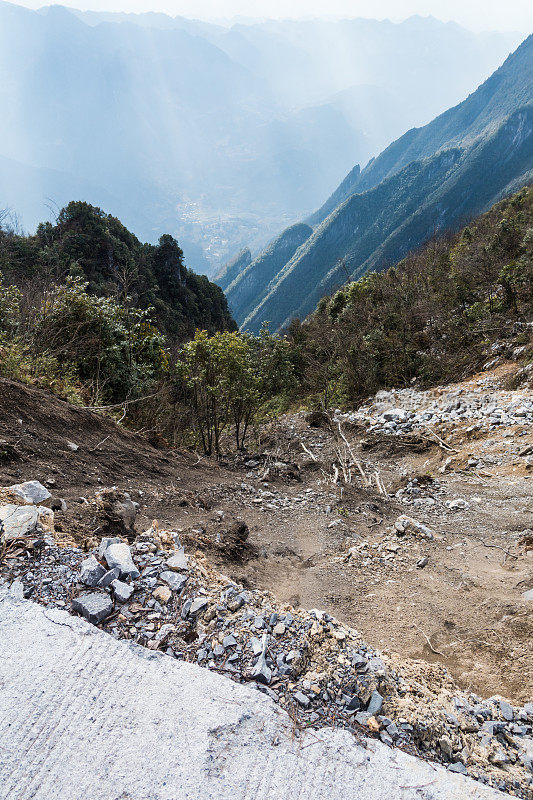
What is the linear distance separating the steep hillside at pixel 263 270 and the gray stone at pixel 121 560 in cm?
15345

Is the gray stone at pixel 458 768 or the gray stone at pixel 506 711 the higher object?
the gray stone at pixel 458 768

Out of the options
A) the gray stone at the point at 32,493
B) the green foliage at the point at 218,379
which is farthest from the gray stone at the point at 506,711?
the green foliage at the point at 218,379

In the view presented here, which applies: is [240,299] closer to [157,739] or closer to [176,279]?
[176,279]

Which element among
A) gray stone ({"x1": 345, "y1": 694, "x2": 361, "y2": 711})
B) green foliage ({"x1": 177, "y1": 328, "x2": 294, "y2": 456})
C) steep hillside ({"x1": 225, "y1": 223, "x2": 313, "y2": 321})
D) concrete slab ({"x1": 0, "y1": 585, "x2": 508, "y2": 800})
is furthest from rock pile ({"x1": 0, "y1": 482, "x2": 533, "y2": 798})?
steep hillside ({"x1": 225, "y1": 223, "x2": 313, "y2": 321})

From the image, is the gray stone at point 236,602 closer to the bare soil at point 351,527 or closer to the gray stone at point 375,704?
the bare soil at point 351,527

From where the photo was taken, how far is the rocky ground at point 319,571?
2293 millimetres

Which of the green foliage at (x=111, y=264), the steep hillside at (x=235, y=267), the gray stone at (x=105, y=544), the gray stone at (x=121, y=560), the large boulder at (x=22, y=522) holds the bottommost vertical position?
the gray stone at (x=121, y=560)

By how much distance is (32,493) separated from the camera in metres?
3.62

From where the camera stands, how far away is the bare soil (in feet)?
10.9

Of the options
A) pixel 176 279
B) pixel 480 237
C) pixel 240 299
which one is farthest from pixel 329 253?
pixel 480 237

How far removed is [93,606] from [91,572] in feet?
0.78

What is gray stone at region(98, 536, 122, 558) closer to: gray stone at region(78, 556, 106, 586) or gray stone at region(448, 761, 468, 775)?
gray stone at region(78, 556, 106, 586)

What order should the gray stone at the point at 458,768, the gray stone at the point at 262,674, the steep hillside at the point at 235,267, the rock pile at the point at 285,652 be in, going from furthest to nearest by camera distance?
the steep hillside at the point at 235,267 → the gray stone at the point at 262,674 → the rock pile at the point at 285,652 → the gray stone at the point at 458,768

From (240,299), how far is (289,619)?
161 m
